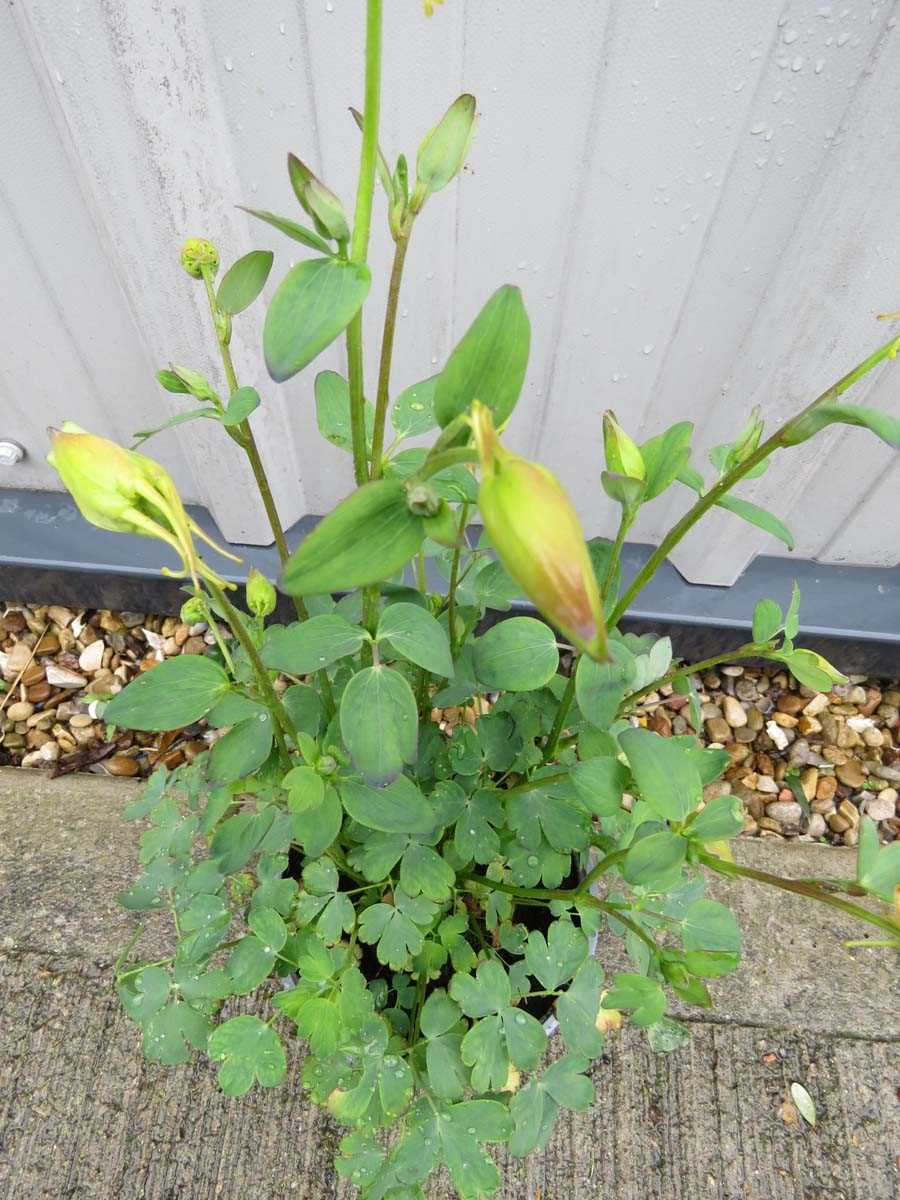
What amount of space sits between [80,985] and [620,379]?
3.98 feet

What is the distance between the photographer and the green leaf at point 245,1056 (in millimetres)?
759

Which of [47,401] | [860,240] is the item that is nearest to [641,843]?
[860,240]

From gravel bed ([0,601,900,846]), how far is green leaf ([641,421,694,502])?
906mm

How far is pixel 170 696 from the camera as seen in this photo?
0.62 metres

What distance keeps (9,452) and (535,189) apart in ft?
3.60

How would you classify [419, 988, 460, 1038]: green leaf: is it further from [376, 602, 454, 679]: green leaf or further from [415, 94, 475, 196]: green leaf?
[415, 94, 475, 196]: green leaf

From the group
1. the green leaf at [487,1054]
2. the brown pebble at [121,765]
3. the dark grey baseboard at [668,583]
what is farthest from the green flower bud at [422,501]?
the brown pebble at [121,765]

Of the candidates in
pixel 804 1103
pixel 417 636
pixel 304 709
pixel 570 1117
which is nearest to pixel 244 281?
pixel 417 636

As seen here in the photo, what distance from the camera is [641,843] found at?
582mm

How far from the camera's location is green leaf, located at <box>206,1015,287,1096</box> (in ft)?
2.49

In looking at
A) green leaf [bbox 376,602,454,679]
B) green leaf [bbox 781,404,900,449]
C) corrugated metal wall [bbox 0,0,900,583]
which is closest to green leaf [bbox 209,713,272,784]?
green leaf [bbox 376,602,454,679]

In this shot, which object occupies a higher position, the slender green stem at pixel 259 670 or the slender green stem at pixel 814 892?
the slender green stem at pixel 259 670

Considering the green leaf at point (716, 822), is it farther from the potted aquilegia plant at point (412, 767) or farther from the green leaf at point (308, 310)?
the green leaf at point (308, 310)

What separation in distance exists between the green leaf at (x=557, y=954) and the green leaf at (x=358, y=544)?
53cm
